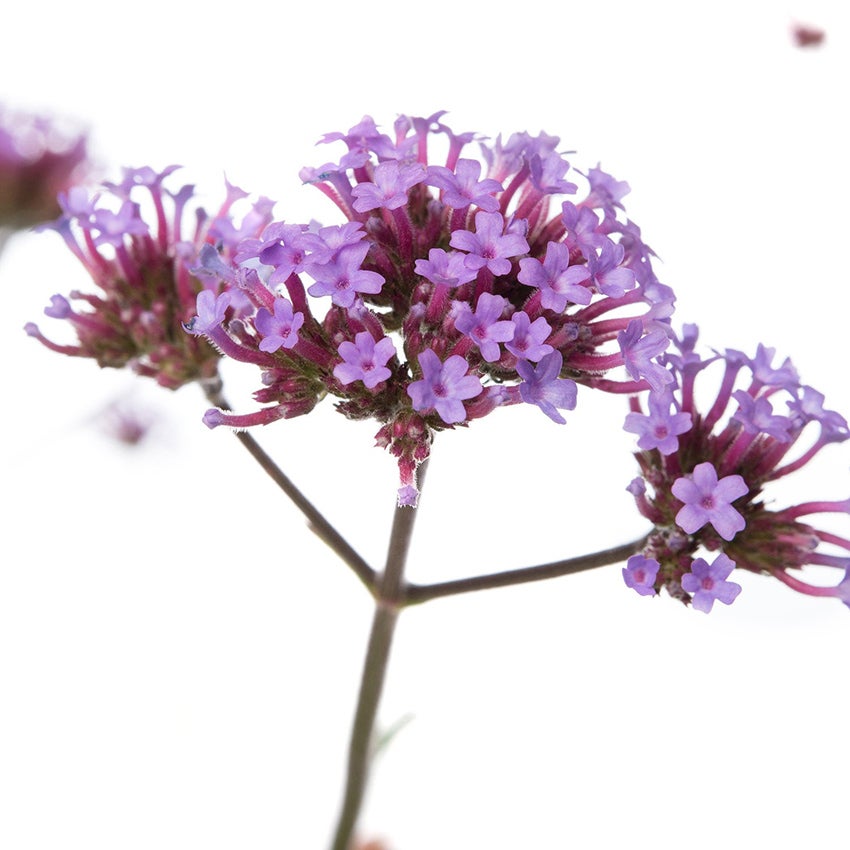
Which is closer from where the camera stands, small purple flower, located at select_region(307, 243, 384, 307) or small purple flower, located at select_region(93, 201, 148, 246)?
small purple flower, located at select_region(307, 243, 384, 307)

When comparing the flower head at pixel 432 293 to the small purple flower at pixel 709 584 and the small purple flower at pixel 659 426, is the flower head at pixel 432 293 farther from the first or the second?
the small purple flower at pixel 709 584

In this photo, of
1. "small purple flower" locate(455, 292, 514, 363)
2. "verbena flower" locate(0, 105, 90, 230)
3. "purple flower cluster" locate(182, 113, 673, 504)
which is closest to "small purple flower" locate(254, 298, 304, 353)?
"purple flower cluster" locate(182, 113, 673, 504)

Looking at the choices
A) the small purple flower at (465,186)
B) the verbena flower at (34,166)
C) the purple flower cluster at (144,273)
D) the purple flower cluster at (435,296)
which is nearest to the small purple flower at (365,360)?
the purple flower cluster at (435,296)

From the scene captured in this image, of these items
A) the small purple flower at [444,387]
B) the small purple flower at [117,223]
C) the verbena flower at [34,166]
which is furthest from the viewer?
the verbena flower at [34,166]

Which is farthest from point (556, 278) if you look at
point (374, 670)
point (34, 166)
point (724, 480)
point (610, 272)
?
point (34, 166)

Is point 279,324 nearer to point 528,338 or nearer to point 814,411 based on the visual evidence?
point 528,338

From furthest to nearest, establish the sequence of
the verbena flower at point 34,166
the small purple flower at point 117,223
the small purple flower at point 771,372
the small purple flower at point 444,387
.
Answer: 1. the verbena flower at point 34,166
2. the small purple flower at point 117,223
3. the small purple flower at point 771,372
4. the small purple flower at point 444,387

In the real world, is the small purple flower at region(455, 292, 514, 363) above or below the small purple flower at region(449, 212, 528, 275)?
below

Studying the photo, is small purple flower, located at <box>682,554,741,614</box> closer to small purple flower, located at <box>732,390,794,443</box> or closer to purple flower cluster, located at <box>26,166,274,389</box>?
small purple flower, located at <box>732,390,794,443</box>
